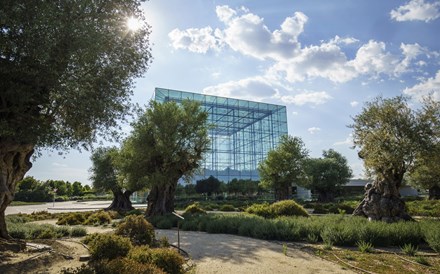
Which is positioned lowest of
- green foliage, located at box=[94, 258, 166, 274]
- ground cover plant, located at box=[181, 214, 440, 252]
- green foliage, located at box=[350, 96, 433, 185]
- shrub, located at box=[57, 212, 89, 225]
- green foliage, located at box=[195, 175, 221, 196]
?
shrub, located at box=[57, 212, 89, 225]

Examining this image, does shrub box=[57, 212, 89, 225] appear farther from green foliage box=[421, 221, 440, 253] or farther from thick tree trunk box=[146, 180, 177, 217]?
green foliage box=[421, 221, 440, 253]

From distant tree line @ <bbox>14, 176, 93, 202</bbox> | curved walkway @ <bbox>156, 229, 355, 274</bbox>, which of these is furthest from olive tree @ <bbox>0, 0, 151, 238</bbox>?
distant tree line @ <bbox>14, 176, 93, 202</bbox>

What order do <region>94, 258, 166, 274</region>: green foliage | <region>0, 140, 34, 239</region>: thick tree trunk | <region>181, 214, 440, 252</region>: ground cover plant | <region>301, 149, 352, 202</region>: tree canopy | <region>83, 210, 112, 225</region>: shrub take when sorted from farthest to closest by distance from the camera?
<region>301, 149, 352, 202</region>: tree canopy, <region>83, 210, 112, 225</region>: shrub, <region>181, 214, 440, 252</region>: ground cover plant, <region>0, 140, 34, 239</region>: thick tree trunk, <region>94, 258, 166, 274</region>: green foliage

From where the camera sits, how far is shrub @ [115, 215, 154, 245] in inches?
440

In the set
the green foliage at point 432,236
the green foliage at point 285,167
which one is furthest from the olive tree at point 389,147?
the green foliage at point 285,167

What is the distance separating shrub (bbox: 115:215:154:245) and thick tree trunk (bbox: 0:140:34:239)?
4138 mm

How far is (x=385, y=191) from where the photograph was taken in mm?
18406

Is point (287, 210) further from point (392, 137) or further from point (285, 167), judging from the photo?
point (285, 167)

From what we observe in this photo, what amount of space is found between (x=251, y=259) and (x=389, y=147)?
12.5m

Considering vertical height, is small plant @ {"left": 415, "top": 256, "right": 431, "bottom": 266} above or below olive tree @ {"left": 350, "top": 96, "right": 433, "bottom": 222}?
below

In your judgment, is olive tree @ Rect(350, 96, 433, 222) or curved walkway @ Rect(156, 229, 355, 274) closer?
curved walkway @ Rect(156, 229, 355, 274)

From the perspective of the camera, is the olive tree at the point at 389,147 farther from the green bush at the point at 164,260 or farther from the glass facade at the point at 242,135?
the glass facade at the point at 242,135

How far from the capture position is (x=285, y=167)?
36094 millimetres

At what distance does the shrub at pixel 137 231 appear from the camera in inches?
440
